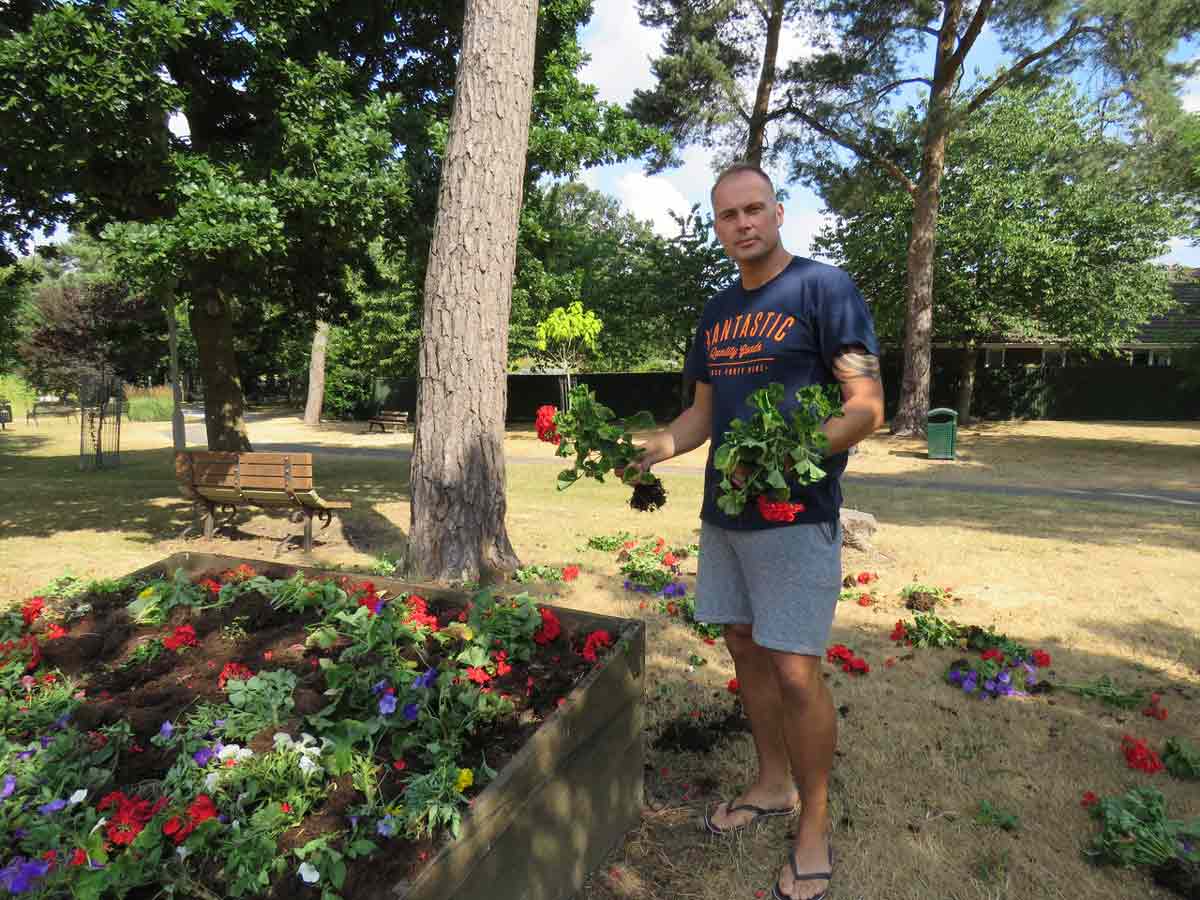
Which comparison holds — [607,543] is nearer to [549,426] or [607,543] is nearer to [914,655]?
[914,655]

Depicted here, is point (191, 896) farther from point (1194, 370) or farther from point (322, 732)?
point (1194, 370)

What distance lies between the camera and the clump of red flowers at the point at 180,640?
250 cm

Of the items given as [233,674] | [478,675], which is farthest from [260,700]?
[478,675]

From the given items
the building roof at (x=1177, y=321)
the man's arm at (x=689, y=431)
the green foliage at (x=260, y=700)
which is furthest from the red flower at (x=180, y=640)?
the building roof at (x=1177, y=321)

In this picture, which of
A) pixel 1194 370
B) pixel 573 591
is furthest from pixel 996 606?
pixel 1194 370

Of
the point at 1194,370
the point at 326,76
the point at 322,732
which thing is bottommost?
the point at 322,732

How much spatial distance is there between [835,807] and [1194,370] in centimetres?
1611

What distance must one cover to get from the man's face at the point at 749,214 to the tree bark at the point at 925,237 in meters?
14.2

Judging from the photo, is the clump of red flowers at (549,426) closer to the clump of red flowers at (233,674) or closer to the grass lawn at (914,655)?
the grass lawn at (914,655)

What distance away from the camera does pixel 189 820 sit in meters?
1.58

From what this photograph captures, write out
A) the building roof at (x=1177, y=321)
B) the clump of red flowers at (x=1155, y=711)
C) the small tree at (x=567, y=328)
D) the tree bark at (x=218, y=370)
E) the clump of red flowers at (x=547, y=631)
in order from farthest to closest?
1. the building roof at (x=1177, y=321)
2. the small tree at (x=567, y=328)
3. the tree bark at (x=218, y=370)
4. the clump of red flowers at (x=1155, y=711)
5. the clump of red flowers at (x=547, y=631)

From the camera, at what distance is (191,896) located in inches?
57.6

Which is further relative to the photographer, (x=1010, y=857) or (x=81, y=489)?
(x=81, y=489)

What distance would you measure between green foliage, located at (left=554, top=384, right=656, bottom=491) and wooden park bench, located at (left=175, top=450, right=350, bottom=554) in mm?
4835
